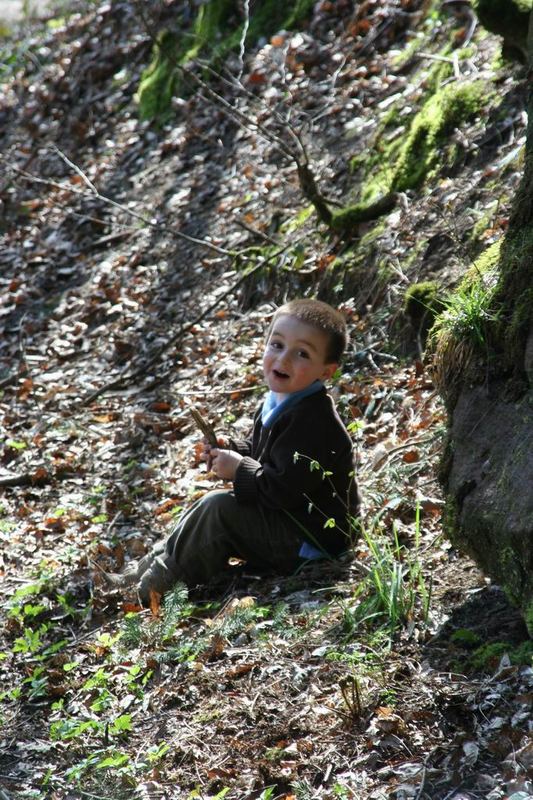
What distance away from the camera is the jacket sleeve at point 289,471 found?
4.51 meters

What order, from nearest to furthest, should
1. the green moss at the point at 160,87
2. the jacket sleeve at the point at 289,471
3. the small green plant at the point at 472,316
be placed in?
the small green plant at the point at 472,316 → the jacket sleeve at the point at 289,471 → the green moss at the point at 160,87

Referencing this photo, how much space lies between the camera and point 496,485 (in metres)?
3.51

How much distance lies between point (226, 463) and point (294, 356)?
668 mm

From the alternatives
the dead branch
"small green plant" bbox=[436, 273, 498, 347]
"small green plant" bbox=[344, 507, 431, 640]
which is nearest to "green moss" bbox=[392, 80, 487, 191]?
the dead branch

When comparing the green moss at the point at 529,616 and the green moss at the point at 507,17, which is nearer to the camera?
the green moss at the point at 529,616

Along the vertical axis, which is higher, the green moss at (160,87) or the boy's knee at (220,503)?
the green moss at (160,87)

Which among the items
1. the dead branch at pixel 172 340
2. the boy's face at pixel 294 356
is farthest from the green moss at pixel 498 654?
the dead branch at pixel 172 340

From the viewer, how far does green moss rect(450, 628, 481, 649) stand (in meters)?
3.58

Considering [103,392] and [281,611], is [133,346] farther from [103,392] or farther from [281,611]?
[281,611]

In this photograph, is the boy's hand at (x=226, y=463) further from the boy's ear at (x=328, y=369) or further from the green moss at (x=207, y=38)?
the green moss at (x=207, y=38)

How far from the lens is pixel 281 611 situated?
4070mm

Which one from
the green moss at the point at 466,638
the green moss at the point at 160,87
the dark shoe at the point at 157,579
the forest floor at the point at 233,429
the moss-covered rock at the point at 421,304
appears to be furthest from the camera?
the green moss at the point at 160,87

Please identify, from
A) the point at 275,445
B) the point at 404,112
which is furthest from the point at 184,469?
the point at 404,112

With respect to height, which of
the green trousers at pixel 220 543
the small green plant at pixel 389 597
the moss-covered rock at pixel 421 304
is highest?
the moss-covered rock at pixel 421 304
